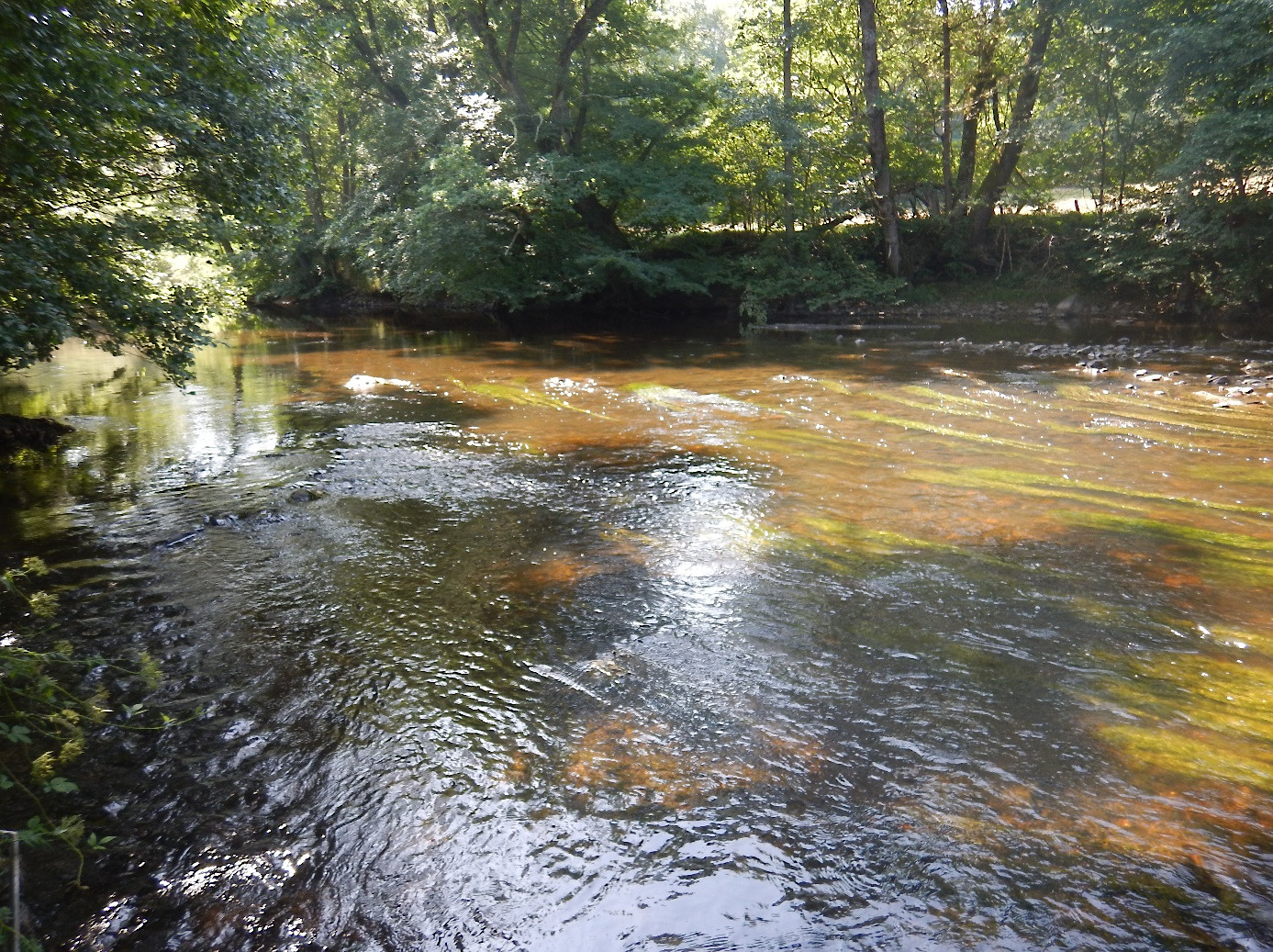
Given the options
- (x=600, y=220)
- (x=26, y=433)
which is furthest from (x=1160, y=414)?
(x=600, y=220)

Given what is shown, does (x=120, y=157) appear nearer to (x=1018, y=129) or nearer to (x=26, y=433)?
(x=26, y=433)

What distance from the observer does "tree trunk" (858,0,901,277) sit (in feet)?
70.0

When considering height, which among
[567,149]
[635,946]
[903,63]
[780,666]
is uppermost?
[903,63]

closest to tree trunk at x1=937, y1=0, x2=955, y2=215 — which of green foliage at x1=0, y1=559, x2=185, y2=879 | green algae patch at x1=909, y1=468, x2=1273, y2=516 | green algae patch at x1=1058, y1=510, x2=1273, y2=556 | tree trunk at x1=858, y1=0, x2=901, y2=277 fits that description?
tree trunk at x1=858, y1=0, x2=901, y2=277

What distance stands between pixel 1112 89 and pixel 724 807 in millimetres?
23483

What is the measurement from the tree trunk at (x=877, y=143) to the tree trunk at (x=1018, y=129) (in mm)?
2464

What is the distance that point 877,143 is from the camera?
22156 millimetres

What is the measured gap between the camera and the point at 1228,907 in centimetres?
298

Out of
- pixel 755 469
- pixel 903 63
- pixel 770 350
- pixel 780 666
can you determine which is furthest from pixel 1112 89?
pixel 780 666

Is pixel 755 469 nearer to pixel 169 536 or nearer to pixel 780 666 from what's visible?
pixel 780 666

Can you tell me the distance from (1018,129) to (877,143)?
349cm

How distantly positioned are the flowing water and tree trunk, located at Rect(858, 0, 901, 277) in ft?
47.3

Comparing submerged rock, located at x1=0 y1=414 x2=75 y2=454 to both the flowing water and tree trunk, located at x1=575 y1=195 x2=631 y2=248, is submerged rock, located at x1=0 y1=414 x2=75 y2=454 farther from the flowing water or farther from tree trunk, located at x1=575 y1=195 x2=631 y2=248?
tree trunk, located at x1=575 y1=195 x2=631 y2=248

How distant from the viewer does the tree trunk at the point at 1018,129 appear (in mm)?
20531
